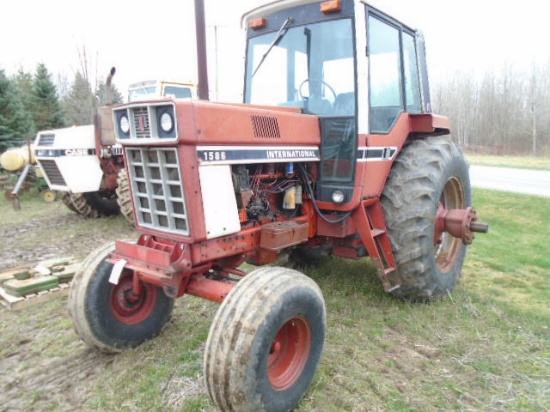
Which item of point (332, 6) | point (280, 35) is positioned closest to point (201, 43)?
point (280, 35)

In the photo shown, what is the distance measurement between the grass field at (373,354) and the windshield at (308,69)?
6.07ft

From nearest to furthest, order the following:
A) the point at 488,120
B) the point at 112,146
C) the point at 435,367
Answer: the point at 435,367 → the point at 112,146 → the point at 488,120

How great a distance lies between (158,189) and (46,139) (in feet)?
20.2

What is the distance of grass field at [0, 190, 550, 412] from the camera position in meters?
2.83

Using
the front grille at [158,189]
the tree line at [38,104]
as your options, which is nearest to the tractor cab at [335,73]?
the front grille at [158,189]

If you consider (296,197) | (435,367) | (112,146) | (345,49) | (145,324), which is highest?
(345,49)

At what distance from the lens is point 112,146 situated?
7914mm

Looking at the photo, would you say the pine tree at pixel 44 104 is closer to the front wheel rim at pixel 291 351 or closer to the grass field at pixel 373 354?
the grass field at pixel 373 354

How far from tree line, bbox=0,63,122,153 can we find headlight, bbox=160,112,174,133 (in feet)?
39.3

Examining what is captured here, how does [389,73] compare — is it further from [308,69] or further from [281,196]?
[281,196]

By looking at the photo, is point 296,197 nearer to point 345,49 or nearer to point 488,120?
point 345,49

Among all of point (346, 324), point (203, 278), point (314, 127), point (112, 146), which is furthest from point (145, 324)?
point (112, 146)

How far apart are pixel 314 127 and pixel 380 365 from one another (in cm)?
187

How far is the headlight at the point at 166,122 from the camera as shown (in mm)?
2555
